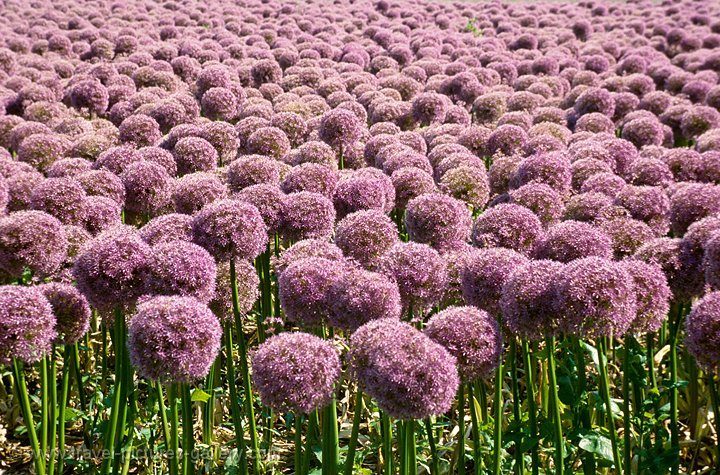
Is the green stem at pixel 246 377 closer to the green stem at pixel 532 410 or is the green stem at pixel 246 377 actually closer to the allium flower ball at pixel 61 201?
the allium flower ball at pixel 61 201

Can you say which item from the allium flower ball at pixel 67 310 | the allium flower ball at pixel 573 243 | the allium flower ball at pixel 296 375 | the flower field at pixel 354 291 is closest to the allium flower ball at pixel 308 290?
the flower field at pixel 354 291

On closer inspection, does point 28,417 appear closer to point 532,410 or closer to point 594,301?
point 532,410

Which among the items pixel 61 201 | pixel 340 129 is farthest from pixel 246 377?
pixel 340 129

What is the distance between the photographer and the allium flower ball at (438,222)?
4.46m

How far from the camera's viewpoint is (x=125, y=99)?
9789 mm

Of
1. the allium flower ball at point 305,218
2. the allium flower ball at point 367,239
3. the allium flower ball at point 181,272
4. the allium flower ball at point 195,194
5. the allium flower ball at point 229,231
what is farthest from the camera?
the allium flower ball at point 195,194

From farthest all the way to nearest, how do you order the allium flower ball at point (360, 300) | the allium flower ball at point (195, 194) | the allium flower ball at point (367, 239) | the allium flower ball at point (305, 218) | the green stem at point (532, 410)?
1. the allium flower ball at point (195, 194)
2. the allium flower ball at point (305, 218)
3. the allium flower ball at point (367, 239)
4. the green stem at point (532, 410)
5. the allium flower ball at point (360, 300)

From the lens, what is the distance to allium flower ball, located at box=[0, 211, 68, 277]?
3.77 metres

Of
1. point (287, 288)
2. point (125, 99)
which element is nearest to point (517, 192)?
point (287, 288)

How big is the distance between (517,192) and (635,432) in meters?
2.05

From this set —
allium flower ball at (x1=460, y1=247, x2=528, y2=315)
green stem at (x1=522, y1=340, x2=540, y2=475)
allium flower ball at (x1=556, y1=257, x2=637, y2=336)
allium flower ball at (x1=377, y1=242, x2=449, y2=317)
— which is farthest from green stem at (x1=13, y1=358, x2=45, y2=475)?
allium flower ball at (x1=556, y1=257, x2=637, y2=336)

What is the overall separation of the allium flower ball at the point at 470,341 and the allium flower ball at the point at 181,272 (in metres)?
1.25

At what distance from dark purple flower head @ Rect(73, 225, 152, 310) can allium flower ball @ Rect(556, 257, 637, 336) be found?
2.16 metres

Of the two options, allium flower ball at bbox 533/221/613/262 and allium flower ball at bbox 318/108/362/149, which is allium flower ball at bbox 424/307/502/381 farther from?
allium flower ball at bbox 318/108/362/149
